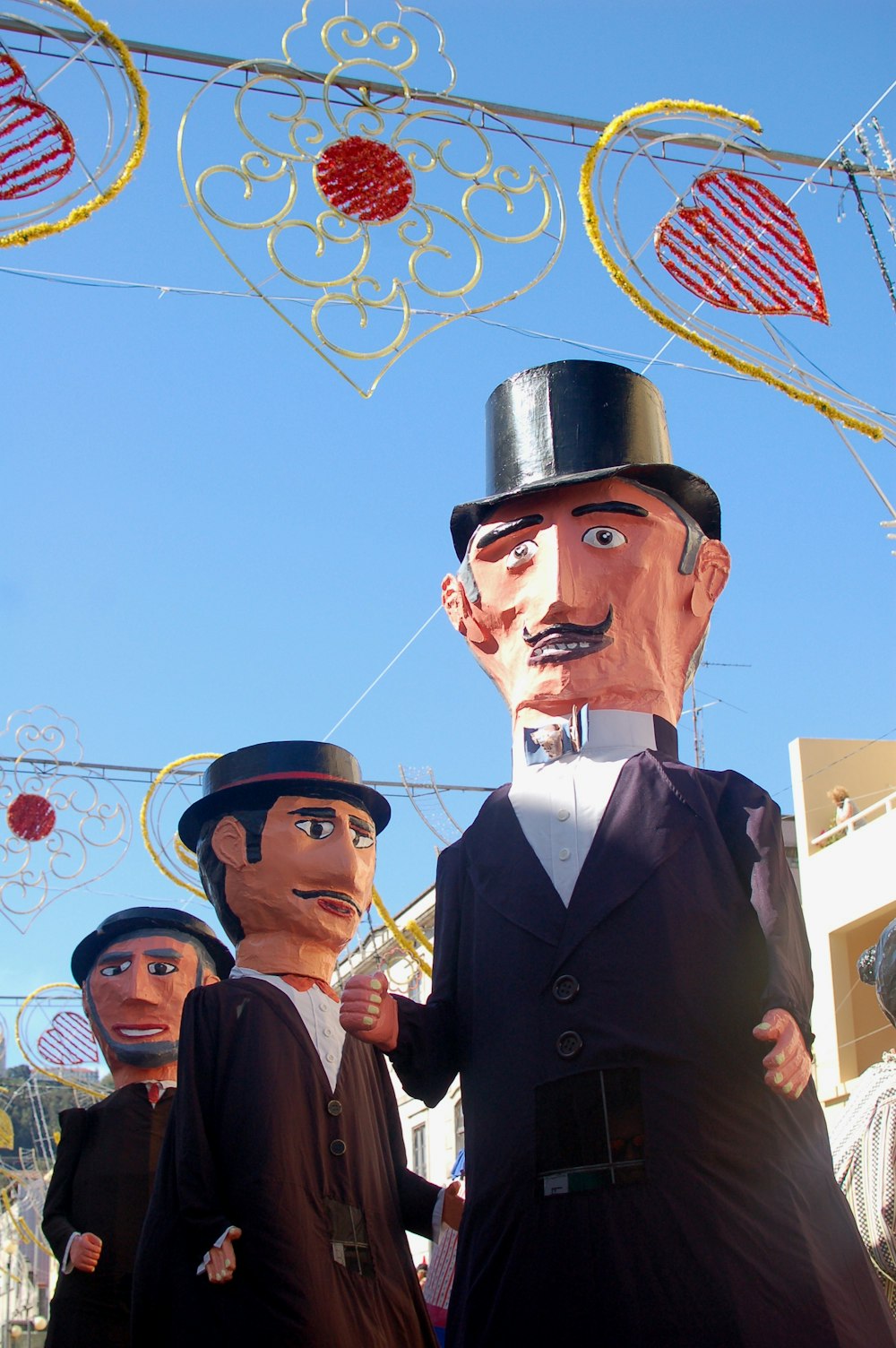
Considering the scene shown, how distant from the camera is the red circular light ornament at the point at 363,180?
19.1 feet

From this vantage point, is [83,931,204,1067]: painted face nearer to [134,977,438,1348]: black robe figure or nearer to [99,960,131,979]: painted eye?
[99,960,131,979]: painted eye

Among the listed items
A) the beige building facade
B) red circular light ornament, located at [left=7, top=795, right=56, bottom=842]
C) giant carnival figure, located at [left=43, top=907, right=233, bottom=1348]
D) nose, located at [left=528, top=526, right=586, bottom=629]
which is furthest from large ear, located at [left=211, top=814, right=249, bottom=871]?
the beige building facade

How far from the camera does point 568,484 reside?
13.1 feet

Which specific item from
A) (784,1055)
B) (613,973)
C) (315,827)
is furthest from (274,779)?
(784,1055)

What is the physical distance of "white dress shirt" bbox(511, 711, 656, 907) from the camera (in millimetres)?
3580

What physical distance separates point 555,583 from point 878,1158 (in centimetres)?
187

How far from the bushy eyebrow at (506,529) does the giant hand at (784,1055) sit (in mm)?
1466

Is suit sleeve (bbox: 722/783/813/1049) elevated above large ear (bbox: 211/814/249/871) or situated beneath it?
situated beneath

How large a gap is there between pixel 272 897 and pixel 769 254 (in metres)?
3.12

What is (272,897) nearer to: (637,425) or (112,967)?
(112,967)

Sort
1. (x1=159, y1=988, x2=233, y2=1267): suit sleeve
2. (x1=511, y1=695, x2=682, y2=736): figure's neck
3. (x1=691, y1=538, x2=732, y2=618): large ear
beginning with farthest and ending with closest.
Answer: (x1=159, y1=988, x2=233, y2=1267): suit sleeve < (x1=691, y1=538, x2=732, y2=618): large ear < (x1=511, y1=695, x2=682, y2=736): figure's neck

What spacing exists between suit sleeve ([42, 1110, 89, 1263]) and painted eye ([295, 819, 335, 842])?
175 centimetres

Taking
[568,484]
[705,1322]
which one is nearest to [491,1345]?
[705,1322]

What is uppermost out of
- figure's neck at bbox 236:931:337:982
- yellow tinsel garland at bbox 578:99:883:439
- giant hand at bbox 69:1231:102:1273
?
yellow tinsel garland at bbox 578:99:883:439
